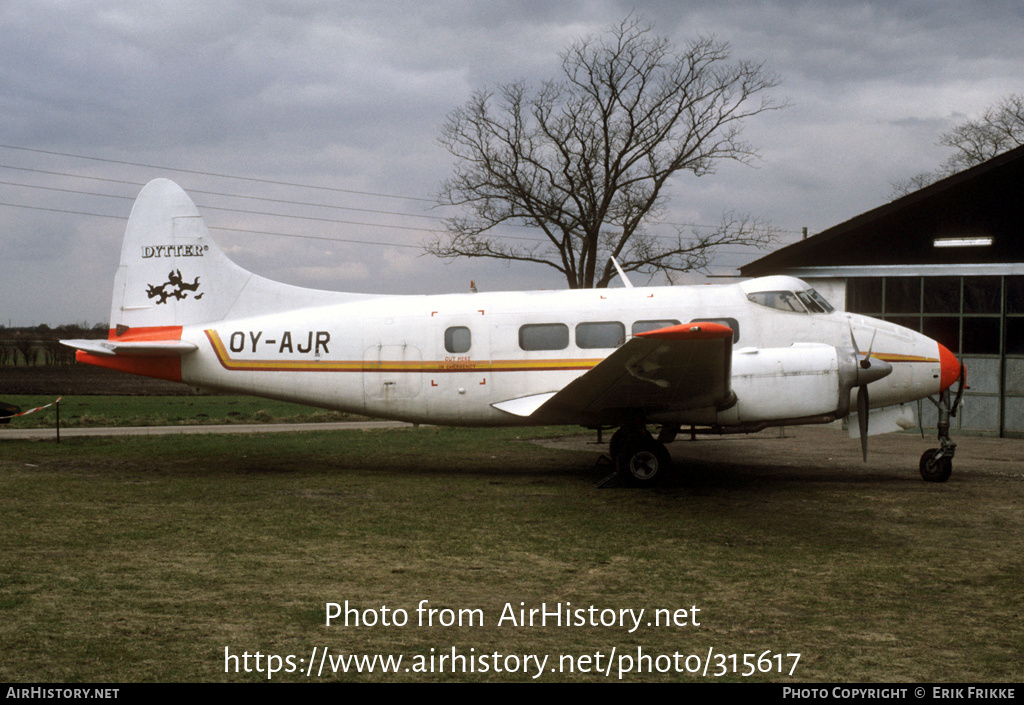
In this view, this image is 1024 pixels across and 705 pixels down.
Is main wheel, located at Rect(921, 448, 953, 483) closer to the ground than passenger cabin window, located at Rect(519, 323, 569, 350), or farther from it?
closer to the ground

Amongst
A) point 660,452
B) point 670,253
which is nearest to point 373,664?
point 660,452

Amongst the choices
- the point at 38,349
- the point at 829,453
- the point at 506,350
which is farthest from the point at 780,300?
the point at 38,349

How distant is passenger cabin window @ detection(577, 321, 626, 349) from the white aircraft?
2 cm

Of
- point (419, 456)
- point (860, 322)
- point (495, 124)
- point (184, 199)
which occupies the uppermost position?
point (495, 124)

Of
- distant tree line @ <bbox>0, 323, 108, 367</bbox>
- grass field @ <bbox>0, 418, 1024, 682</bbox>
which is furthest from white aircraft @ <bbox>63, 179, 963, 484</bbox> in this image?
distant tree line @ <bbox>0, 323, 108, 367</bbox>

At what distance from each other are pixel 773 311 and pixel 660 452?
282 centimetres

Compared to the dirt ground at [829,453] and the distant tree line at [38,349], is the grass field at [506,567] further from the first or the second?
the distant tree line at [38,349]

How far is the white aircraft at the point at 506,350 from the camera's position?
36.7 feet

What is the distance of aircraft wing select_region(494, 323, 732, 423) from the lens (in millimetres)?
9570

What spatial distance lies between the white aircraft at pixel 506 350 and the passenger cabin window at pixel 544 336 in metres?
0.02

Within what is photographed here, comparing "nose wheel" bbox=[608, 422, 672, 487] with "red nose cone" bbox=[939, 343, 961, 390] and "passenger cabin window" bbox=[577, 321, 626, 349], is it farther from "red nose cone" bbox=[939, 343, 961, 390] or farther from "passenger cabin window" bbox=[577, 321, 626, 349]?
"red nose cone" bbox=[939, 343, 961, 390]

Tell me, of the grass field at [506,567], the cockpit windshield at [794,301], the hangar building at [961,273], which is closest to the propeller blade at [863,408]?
the grass field at [506,567]

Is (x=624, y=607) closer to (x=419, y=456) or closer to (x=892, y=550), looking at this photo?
(x=892, y=550)

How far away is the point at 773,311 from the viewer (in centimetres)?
1224
